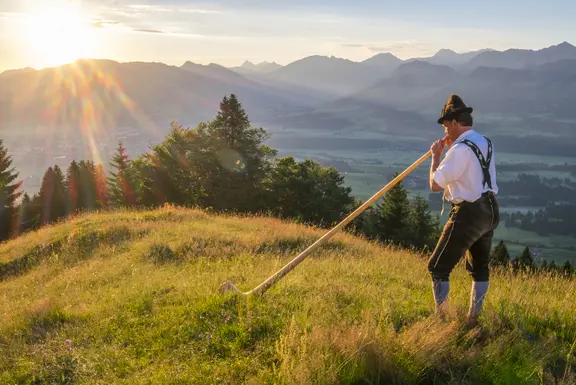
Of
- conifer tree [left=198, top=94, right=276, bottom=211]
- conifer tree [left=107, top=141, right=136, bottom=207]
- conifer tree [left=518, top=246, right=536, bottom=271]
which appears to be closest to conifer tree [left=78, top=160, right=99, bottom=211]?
conifer tree [left=107, top=141, right=136, bottom=207]

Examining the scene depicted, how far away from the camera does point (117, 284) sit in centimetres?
818

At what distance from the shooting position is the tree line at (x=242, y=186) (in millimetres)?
39625

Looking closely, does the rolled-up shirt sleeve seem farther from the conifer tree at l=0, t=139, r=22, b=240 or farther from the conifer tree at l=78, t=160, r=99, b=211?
the conifer tree at l=78, t=160, r=99, b=211

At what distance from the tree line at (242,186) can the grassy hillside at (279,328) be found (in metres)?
28.0

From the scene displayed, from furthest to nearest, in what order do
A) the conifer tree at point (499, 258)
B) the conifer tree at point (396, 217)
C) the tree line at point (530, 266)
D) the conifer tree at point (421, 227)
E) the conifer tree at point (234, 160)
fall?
the conifer tree at point (234, 160)
the conifer tree at point (421, 227)
the conifer tree at point (396, 217)
the conifer tree at point (499, 258)
the tree line at point (530, 266)

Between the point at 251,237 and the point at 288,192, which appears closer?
the point at 251,237

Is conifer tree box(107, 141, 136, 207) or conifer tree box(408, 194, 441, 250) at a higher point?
conifer tree box(107, 141, 136, 207)

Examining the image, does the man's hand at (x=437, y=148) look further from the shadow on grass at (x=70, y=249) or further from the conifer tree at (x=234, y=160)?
the conifer tree at (x=234, y=160)

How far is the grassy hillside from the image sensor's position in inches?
160

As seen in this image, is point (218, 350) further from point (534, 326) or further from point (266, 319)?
point (534, 326)

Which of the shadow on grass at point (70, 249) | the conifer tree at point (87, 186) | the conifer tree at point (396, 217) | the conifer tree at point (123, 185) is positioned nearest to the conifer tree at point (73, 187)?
the conifer tree at point (87, 186)

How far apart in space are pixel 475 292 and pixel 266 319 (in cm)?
260

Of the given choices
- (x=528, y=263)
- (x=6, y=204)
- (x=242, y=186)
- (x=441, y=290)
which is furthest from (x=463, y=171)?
(x=6, y=204)

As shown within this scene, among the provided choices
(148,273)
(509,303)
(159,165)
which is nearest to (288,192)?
(159,165)
